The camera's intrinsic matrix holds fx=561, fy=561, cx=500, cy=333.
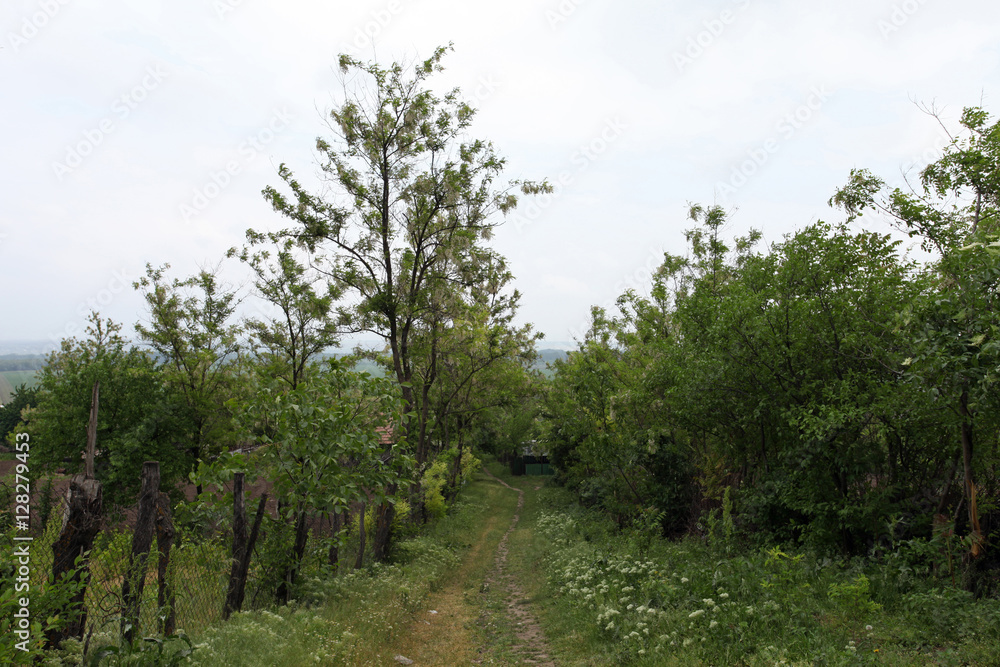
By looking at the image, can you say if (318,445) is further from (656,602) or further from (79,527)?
(656,602)

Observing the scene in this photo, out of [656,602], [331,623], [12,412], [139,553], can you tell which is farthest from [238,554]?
[12,412]

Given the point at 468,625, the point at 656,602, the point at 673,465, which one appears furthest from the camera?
the point at 673,465

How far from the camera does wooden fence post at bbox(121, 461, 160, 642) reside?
166 inches

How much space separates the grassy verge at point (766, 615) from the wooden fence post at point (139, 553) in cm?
466

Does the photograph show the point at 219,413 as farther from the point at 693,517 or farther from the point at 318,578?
the point at 693,517

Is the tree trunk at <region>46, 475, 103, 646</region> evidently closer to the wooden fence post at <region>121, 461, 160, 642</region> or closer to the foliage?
the wooden fence post at <region>121, 461, 160, 642</region>

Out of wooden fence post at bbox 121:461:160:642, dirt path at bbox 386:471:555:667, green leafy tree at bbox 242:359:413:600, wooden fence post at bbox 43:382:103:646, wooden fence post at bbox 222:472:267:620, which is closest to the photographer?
wooden fence post at bbox 43:382:103:646

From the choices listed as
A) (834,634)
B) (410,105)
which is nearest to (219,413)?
(410,105)

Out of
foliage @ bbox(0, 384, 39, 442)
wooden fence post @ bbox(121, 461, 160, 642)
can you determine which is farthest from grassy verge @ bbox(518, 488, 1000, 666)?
foliage @ bbox(0, 384, 39, 442)

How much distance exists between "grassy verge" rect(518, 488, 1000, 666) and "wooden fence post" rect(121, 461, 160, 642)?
15.3 feet

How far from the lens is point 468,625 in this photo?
28.9 feet

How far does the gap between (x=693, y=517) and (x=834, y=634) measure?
817 cm

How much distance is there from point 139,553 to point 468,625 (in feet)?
18.2

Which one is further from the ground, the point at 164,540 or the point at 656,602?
the point at 164,540
